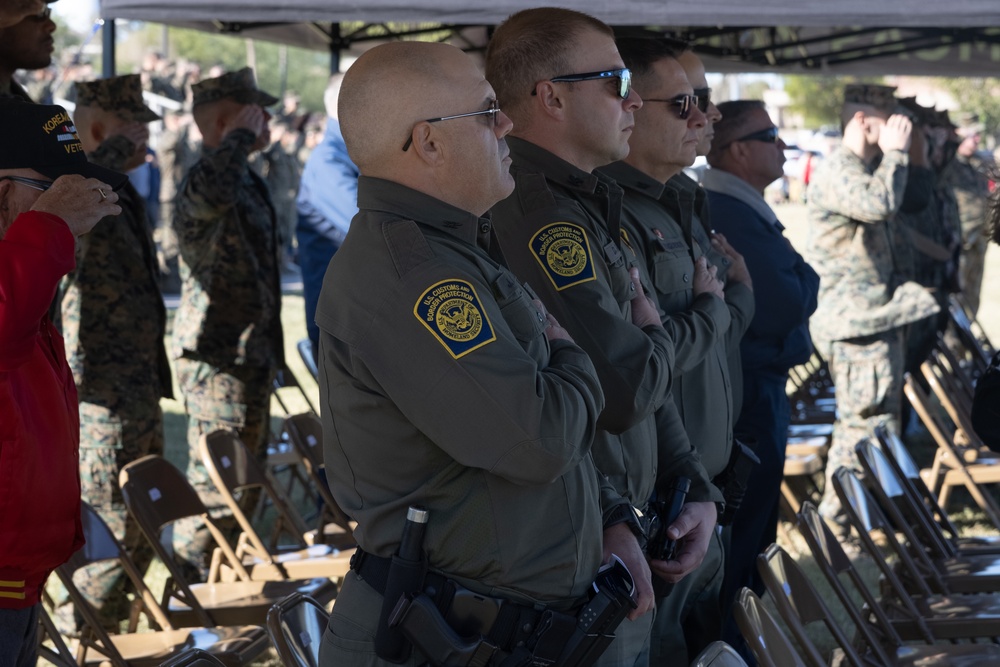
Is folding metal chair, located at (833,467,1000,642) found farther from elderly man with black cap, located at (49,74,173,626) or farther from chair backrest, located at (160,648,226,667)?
elderly man with black cap, located at (49,74,173,626)

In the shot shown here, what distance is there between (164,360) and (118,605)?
92 cm

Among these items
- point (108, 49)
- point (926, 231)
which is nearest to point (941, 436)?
point (926, 231)

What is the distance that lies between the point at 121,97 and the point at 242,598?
2.00 metres

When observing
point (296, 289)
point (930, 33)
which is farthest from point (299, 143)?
point (930, 33)

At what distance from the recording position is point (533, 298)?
214 cm

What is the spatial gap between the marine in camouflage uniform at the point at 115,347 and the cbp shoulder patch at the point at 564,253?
2461mm

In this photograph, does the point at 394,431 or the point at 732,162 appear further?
the point at 732,162

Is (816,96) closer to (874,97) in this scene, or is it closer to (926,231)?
(926,231)

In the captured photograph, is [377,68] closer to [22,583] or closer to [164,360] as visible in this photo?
[22,583]

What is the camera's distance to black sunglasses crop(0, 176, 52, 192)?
2.39m

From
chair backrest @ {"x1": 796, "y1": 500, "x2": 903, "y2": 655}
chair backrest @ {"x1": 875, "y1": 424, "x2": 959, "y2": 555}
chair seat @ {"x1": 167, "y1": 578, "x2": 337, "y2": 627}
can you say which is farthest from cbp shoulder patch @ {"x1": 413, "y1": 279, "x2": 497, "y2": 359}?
chair backrest @ {"x1": 875, "y1": 424, "x2": 959, "y2": 555}

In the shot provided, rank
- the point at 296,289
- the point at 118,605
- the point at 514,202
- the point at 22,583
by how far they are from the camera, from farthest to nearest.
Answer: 1. the point at 296,289
2. the point at 118,605
3. the point at 514,202
4. the point at 22,583

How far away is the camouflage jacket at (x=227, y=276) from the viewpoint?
5125 millimetres

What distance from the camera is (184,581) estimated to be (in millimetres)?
3791
